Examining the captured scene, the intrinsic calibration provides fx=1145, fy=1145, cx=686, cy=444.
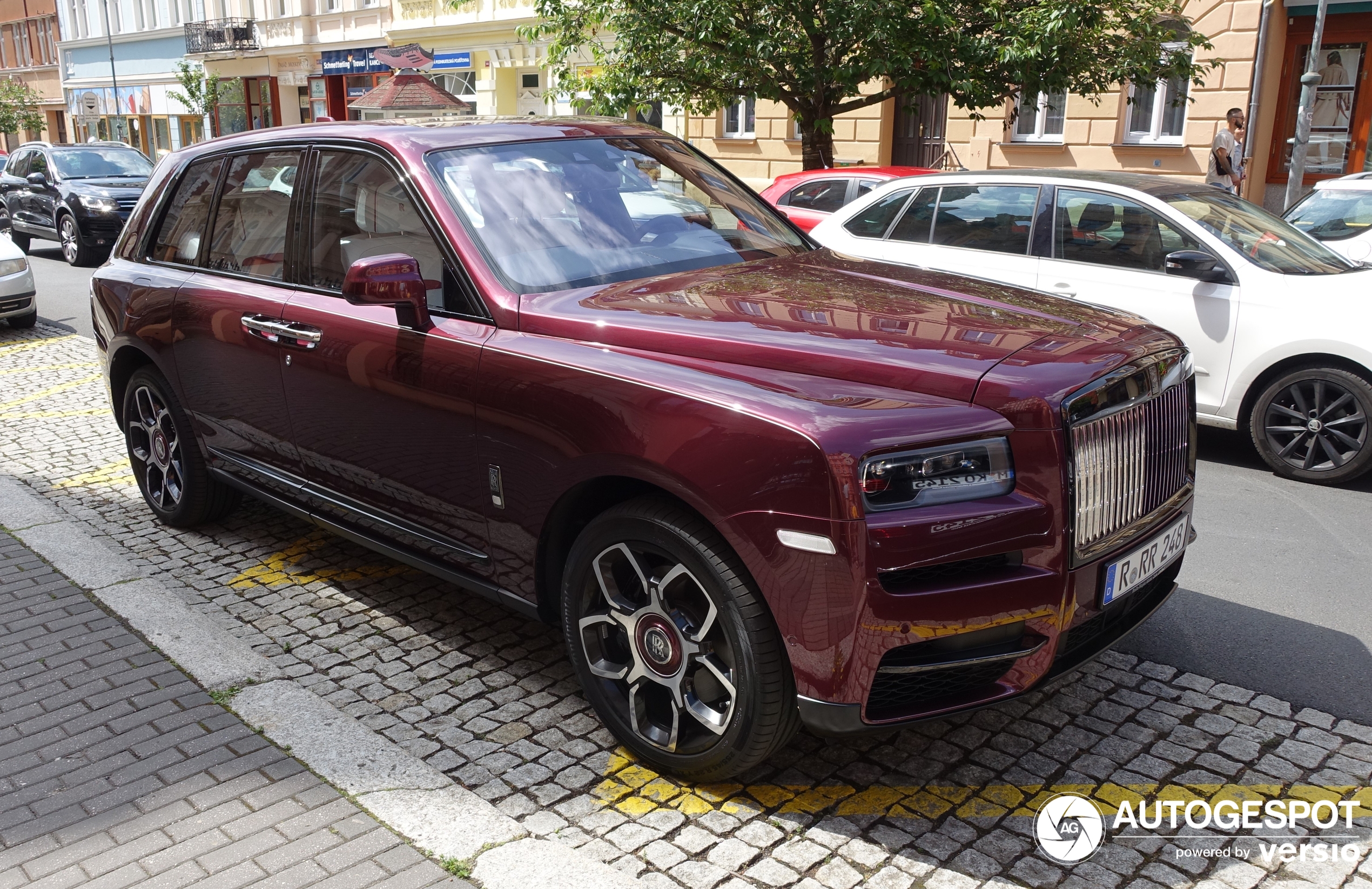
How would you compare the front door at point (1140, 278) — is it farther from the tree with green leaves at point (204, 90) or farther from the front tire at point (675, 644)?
the tree with green leaves at point (204, 90)

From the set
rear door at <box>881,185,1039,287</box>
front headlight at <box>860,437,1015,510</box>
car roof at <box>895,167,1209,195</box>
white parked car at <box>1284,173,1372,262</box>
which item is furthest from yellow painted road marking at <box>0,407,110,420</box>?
white parked car at <box>1284,173,1372,262</box>

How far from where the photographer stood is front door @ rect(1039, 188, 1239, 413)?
7039mm

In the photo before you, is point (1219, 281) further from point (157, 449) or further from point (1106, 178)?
point (157, 449)

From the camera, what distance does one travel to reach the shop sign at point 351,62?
3612cm

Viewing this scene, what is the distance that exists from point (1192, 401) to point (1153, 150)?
16948 mm

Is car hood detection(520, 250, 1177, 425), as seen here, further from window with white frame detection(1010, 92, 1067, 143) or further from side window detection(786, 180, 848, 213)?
window with white frame detection(1010, 92, 1067, 143)

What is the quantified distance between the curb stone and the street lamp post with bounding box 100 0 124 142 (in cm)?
5052

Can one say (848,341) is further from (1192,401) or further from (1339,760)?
(1339,760)

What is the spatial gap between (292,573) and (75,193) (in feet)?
53.7

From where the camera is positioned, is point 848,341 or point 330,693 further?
point 330,693

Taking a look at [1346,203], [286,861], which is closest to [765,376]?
[286,861]

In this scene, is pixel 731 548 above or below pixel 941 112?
below

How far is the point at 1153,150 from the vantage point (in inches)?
744

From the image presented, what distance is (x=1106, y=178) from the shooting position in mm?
7566
